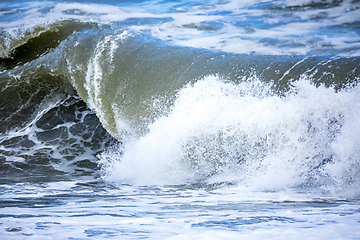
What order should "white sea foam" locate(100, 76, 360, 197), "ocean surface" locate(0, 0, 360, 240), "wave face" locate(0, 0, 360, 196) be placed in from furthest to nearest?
"wave face" locate(0, 0, 360, 196)
"white sea foam" locate(100, 76, 360, 197)
"ocean surface" locate(0, 0, 360, 240)

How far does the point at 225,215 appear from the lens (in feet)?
7.39

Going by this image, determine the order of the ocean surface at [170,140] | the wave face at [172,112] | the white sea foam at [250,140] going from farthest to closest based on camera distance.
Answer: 1. the wave face at [172,112]
2. the white sea foam at [250,140]
3. the ocean surface at [170,140]

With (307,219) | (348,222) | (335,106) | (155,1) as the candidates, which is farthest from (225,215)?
(155,1)

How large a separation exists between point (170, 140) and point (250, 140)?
83 cm

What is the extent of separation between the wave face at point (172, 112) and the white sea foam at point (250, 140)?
1 centimetres

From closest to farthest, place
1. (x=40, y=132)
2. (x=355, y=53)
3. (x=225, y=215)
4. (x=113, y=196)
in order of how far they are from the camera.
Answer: (x=225, y=215) → (x=113, y=196) → (x=40, y=132) → (x=355, y=53)

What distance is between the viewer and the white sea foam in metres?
3.25

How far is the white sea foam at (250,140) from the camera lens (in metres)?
3.25

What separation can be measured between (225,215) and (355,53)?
19.4 feet

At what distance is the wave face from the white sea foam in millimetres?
10

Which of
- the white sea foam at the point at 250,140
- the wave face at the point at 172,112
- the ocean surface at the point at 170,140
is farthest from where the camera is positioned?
the wave face at the point at 172,112

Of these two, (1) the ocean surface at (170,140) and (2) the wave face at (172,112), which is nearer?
(1) the ocean surface at (170,140)

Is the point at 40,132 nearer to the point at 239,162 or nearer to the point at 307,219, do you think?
the point at 239,162

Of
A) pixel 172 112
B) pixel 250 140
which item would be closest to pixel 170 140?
pixel 172 112
